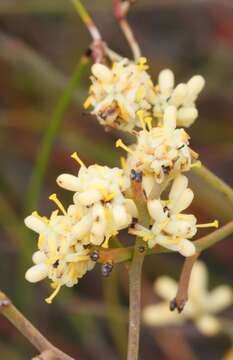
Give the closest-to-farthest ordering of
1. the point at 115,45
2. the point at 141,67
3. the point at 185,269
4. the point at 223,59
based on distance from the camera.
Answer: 1. the point at 185,269
2. the point at 141,67
3. the point at 223,59
4. the point at 115,45

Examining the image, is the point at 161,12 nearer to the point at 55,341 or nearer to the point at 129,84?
the point at 55,341

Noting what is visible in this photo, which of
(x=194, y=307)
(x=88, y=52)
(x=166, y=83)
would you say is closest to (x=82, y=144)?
(x=194, y=307)

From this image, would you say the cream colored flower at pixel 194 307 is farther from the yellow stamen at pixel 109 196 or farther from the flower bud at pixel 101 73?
the yellow stamen at pixel 109 196

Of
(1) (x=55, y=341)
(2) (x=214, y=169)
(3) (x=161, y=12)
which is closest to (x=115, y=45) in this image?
(3) (x=161, y=12)

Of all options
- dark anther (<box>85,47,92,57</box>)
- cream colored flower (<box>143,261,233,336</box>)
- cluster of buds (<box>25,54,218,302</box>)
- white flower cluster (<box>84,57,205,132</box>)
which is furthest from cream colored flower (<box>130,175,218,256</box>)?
cream colored flower (<box>143,261,233,336</box>)

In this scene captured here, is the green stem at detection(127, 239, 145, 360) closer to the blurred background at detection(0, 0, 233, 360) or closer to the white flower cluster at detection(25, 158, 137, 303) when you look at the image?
the white flower cluster at detection(25, 158, 137, 303)

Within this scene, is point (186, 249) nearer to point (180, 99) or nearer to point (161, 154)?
point (161, 154)

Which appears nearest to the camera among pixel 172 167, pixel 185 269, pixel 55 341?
pixel 172 167
